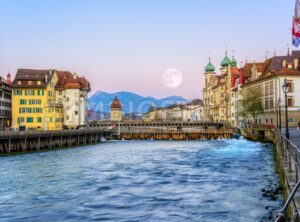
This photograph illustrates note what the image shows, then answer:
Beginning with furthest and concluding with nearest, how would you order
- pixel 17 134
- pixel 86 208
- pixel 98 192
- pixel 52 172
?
pixel 17 134 < pixel 52 172 < pixel 98 192 < pixel 86 208

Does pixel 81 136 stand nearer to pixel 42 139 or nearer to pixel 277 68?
pixel 42 139

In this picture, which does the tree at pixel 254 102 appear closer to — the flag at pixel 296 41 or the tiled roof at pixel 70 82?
the tiled roof at pixel 70 82

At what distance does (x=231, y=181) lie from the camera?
2767cm

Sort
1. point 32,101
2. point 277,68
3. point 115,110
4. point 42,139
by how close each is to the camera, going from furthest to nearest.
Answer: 1. point 115,110
2. point 32,101
3. point 277,68
4. point 42,139

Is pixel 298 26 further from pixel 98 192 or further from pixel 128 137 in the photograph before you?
pixel 128 137

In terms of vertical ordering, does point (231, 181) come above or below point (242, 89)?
below

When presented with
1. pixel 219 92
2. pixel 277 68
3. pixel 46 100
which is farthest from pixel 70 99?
pixel 219 92

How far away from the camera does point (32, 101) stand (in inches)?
4040

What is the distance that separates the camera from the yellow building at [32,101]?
101 metres

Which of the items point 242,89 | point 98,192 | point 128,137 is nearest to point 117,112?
point 128,137

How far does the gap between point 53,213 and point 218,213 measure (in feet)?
25.4

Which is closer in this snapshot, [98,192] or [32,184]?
[98,192]

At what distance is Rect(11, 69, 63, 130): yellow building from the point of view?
333ft

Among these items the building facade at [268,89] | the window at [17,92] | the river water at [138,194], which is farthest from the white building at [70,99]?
the river water at [138,194]
